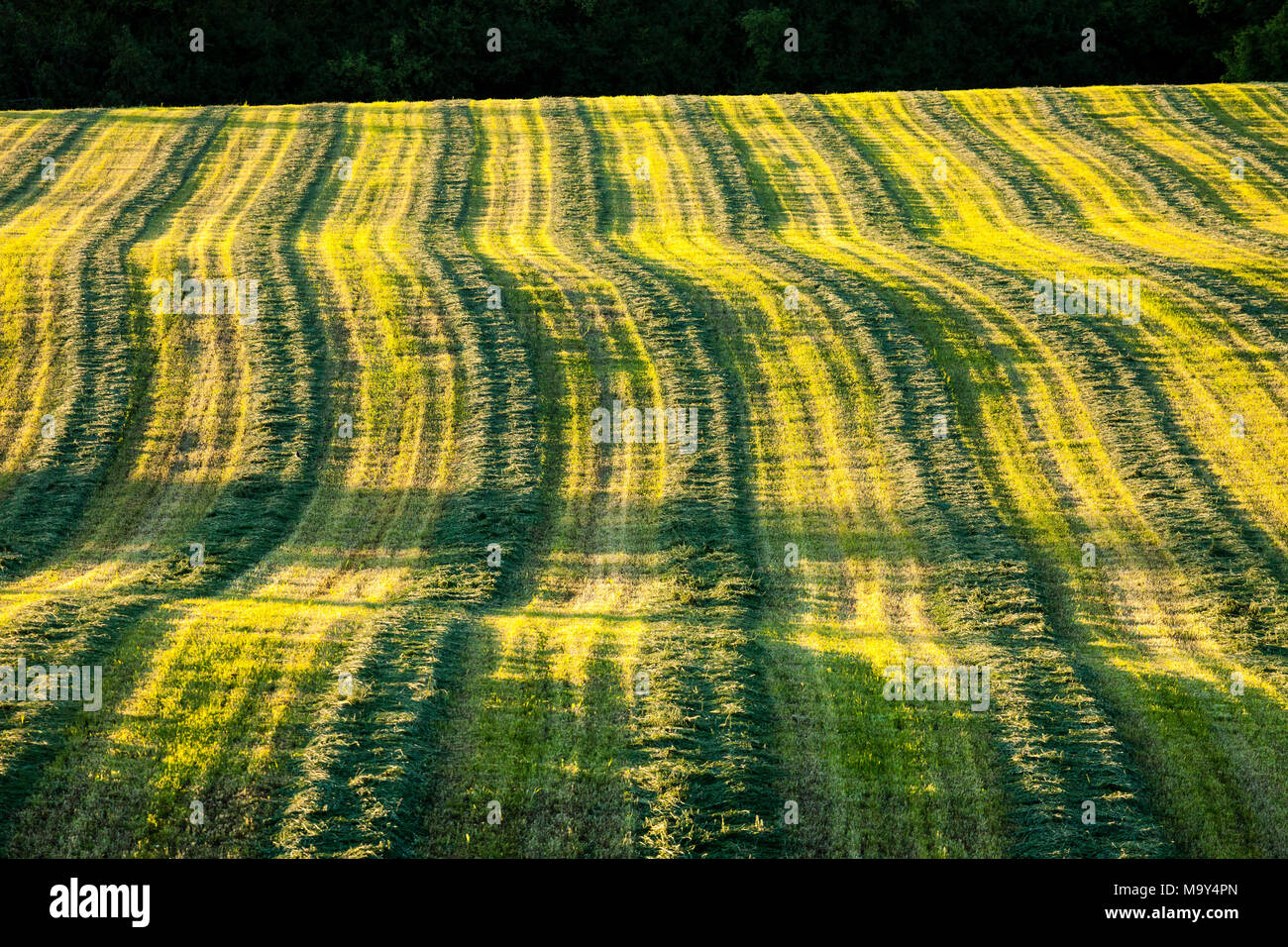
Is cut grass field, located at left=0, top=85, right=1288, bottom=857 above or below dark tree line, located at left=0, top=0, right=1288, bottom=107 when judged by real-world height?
below

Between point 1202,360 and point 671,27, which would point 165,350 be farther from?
point 671,27

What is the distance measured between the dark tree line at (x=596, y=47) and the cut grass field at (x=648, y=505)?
56.2 ft

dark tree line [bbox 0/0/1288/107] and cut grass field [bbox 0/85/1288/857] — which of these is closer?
cut grass field [bbox 0/85/1288/857]

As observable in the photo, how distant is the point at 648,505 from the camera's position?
805 inches

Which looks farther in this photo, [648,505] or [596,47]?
[596,47]

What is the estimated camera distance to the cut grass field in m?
11.5

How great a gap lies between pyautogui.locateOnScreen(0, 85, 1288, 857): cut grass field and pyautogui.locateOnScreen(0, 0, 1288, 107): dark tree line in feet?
56.2

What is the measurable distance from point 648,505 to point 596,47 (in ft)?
153

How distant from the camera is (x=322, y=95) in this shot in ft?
198

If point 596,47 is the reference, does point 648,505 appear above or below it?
below

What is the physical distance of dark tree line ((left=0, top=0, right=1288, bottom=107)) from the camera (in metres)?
58.1

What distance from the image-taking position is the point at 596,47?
6172 cm

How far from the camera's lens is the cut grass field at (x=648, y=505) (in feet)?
37.6

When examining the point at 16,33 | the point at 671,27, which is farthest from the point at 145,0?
the point at 671,27
